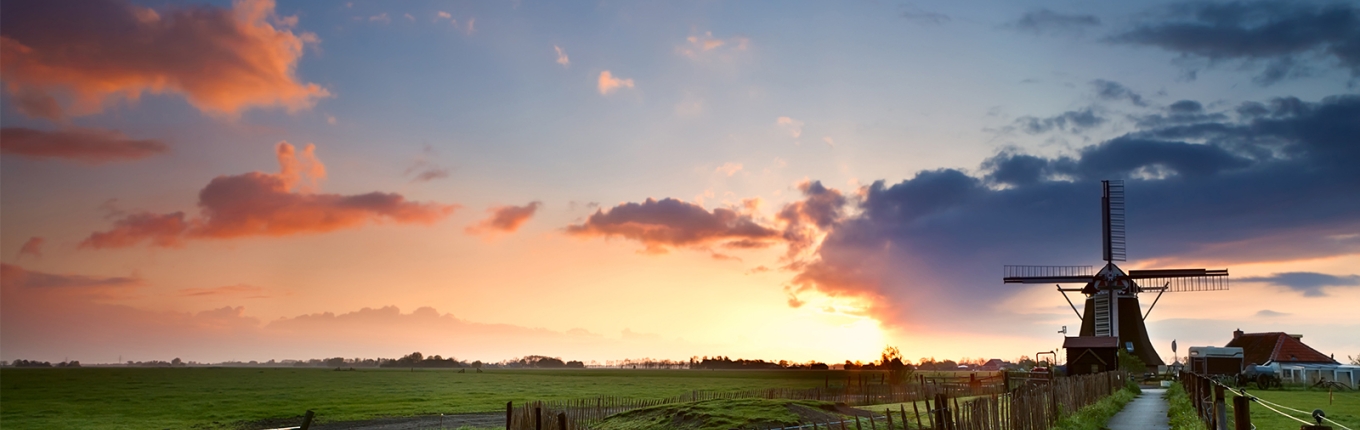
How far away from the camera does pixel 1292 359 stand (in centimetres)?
7656

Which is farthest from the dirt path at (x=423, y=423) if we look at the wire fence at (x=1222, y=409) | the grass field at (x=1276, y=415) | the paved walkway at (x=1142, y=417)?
the wire fence at (x=1222, y=409)

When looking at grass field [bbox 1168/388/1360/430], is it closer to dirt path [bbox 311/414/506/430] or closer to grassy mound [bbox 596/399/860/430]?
grassy mound [bbox 596/399/860/430]

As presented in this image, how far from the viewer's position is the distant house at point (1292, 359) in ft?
221

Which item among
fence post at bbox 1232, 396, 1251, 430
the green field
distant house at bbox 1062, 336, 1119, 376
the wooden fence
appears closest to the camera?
fence post at bbox 1232, 396, 1251, 430

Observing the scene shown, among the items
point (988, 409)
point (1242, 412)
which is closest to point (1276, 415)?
point (988, 409)

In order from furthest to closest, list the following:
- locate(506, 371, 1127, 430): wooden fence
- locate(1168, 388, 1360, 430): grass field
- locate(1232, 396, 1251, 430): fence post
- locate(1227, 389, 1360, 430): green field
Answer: locate(1227, 389, 1360, 430): green field
locate(1168, 388, 1360, 430): grass field
locate(506, 371, 1127, 430): wooden fence
locate(1232, 396, 1251, 430): fence post

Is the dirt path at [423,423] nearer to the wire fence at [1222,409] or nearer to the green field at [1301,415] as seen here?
the wire fence at [1222,409]

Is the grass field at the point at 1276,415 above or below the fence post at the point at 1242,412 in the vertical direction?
below

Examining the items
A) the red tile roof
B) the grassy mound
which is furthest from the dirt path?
the red tile roof

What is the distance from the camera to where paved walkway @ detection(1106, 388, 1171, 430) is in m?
26.8

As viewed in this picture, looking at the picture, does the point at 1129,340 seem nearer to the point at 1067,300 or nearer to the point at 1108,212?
the point at 1067,300

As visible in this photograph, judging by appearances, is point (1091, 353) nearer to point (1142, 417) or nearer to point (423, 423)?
point (1142, 417)

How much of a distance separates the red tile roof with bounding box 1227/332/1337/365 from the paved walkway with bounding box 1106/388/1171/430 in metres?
49.5

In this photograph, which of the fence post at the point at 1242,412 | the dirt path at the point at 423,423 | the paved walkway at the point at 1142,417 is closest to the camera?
the fence post at the point at 1242,412
